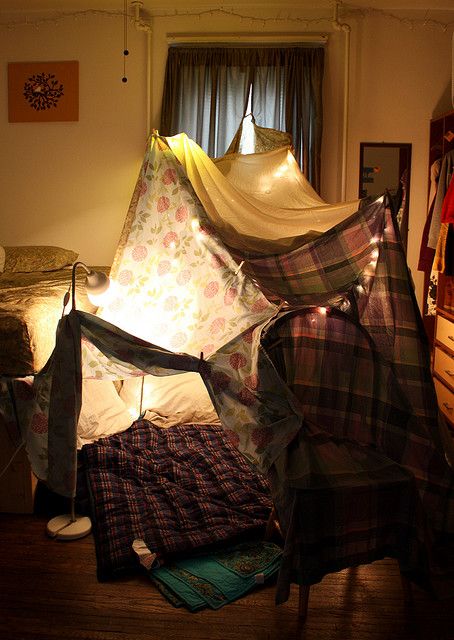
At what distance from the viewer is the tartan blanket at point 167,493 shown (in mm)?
2293

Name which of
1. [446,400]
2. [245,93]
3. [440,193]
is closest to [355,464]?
[446,400]

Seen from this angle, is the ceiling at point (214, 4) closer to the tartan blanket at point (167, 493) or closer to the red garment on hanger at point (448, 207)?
the red garment on hanger at point (448, 207)

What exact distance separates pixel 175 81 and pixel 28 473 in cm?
309

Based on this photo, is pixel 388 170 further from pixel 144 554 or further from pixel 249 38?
pixel 144 554

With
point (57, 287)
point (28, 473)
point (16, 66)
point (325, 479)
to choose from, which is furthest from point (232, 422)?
point (16, 66)

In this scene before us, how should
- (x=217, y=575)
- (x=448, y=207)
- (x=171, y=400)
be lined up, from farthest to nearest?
(x=448, y=207), (x=171, y=400), (x=217, y=575)

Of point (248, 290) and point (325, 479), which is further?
point (248, 290)

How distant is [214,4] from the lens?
4.44m

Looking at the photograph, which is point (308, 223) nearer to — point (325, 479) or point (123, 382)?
point (325, 479)

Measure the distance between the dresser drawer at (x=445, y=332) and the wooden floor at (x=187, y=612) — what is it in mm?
1989

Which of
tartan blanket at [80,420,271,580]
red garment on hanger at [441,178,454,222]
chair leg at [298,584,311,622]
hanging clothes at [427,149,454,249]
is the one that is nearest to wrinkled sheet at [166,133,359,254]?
tartan blanket at [80,420,271,580]

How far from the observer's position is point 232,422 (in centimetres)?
207

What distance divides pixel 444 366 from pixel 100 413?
2.18 m

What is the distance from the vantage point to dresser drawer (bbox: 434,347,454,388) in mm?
3865
